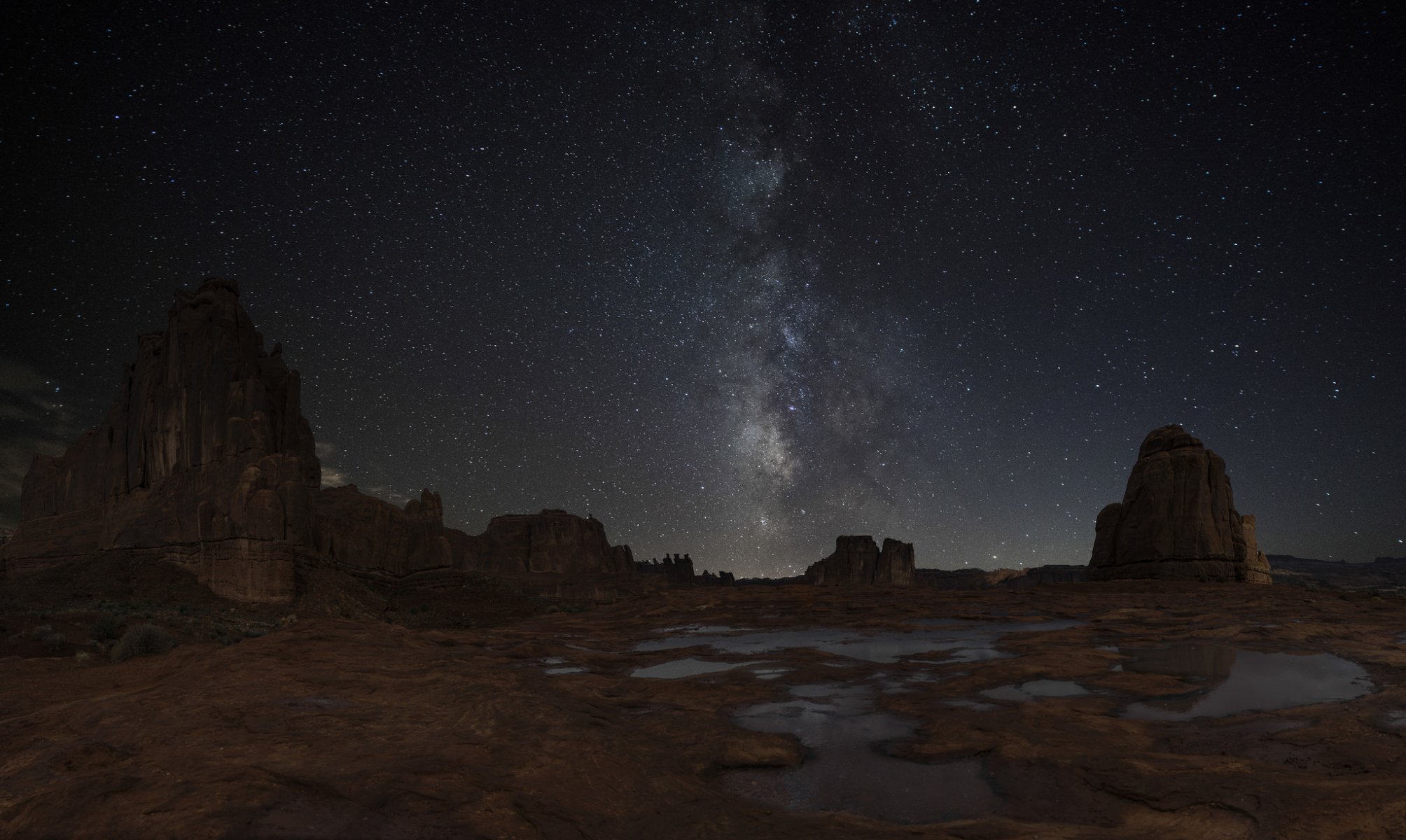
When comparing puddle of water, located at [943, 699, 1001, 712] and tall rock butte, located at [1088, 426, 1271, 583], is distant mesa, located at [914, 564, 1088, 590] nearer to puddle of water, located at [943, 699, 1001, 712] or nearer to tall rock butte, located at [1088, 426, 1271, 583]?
tall rock butte, located at [1088, 426, 1271, 583]

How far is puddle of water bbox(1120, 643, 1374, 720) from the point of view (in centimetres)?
920

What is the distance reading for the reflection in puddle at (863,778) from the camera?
584 centimetres

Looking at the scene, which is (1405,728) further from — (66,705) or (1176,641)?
(66,705)

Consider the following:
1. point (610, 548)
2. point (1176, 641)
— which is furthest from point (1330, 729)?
point (610, 548)

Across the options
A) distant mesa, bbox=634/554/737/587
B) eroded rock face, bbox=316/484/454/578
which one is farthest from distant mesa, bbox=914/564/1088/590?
eroded rock face, bbox=316/484/454/578

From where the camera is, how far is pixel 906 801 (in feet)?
19.6

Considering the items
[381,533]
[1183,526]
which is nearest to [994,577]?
[1183,526]

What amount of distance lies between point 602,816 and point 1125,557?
46348 millimetres

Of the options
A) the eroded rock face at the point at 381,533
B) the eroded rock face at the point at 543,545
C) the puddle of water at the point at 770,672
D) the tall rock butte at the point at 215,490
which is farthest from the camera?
the eroded rock face at the point at 543,545

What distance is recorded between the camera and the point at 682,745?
25.3ft

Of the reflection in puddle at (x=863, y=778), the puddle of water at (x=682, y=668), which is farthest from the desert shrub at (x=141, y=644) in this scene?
the reflection in puddle at (x=863, y=778)

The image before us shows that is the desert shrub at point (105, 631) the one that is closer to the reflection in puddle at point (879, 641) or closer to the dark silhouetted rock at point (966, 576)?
the reflection in puddle at point (879, 641)

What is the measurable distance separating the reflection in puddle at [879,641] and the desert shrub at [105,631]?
1418 centimetres

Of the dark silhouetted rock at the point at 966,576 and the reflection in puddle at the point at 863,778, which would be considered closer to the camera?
the reflection in puddle at the point at 863,778
